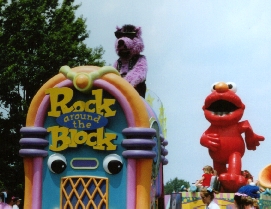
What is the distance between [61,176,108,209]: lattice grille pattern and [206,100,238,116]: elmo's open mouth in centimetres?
569

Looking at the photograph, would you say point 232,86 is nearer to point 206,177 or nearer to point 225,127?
point 225,127

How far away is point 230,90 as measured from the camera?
1570 centimetres

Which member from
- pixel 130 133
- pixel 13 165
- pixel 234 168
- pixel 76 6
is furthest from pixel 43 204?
pixel 76 6

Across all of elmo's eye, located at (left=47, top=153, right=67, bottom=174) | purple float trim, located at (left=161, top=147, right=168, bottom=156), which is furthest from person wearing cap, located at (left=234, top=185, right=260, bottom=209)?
purple float trim, located at (left=161, top=147, right=168, bottom=156)

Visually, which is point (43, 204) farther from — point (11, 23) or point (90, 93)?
point (11, 23)

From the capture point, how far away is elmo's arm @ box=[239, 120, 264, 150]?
15.8 metres

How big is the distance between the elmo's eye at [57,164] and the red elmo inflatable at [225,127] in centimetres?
545

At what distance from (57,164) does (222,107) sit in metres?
5.94

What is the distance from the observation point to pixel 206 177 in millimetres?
14672

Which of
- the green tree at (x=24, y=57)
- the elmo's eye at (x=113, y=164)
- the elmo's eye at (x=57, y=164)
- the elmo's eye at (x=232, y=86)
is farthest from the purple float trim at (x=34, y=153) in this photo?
the green tree at (x=24, y=57)

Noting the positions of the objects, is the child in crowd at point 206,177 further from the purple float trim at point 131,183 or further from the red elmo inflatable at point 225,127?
the purple float trim at point 131,183

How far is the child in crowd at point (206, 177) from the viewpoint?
14375 millimetres

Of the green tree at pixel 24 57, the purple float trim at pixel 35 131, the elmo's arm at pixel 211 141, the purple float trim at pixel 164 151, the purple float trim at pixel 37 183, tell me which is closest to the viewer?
the purple float trim at pixel 37 183

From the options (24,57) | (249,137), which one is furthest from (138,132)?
(24,57)
